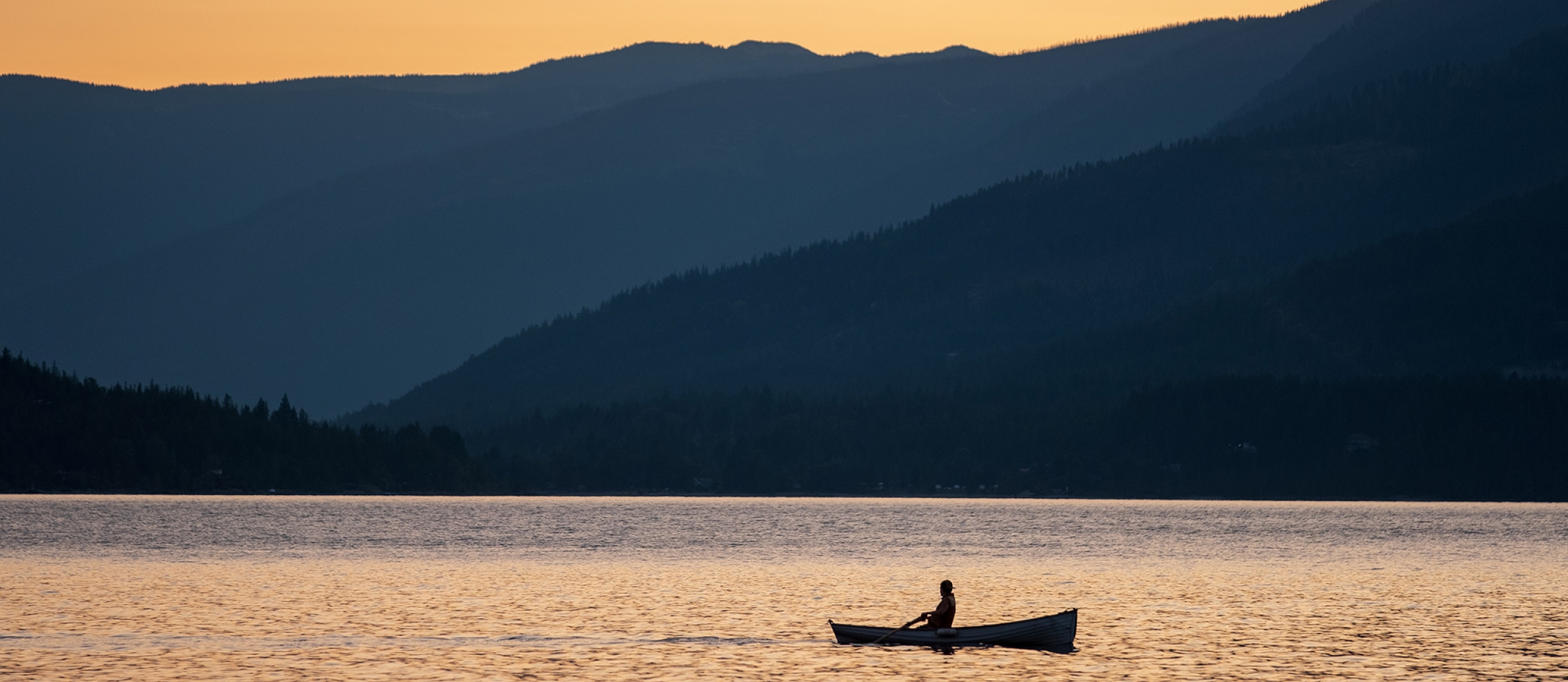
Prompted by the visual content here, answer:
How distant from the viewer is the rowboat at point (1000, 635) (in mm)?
86125

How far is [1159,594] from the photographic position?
404ft

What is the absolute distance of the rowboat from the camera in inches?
3391

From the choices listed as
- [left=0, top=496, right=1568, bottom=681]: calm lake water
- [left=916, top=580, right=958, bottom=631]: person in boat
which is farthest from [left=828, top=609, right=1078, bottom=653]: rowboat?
[left=0, top=496, right=1568, bottom=681]: calm lake water

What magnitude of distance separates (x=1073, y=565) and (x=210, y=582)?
222 ft

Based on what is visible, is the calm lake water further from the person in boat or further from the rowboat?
the person in boat

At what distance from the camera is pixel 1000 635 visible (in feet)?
284

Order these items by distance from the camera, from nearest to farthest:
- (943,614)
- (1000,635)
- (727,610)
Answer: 1. (943,614)
2. (1000,635)
3. (727,610)

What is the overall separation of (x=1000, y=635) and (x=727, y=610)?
24.5 metres

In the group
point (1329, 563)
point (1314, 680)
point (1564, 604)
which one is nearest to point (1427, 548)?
point (1329, 563)

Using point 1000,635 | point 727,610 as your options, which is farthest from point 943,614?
point 727,610

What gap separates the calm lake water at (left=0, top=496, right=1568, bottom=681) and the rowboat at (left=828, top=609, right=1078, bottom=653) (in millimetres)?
802

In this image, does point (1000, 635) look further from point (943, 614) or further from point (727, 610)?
point (727, 610)

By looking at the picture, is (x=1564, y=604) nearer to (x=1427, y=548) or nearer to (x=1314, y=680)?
(x=1314, y=680)

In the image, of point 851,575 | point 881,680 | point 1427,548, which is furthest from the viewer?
point 1427,548
